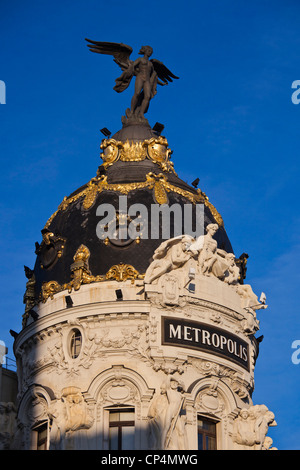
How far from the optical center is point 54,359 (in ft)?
186

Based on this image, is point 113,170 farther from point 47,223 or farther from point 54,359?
point 54,359

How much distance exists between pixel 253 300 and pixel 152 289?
6.11m

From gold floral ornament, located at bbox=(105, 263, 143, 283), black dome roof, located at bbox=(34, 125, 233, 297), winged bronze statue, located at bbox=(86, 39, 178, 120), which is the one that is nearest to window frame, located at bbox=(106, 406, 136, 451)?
gold floral ornament, located at bbox=(105, 263, 143, 283)

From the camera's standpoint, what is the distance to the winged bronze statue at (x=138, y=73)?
2618 inches

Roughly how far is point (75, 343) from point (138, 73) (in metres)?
17.4

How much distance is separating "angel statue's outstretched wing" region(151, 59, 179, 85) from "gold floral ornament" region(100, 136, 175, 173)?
20.2 ft

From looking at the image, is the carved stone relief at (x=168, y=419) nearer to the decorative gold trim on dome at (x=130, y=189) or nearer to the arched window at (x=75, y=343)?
the arched window at (x=75, y=343)

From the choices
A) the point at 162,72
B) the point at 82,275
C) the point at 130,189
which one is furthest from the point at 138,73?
the point at 82,275

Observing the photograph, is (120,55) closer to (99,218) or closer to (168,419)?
(99,218)

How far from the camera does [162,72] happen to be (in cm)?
6831

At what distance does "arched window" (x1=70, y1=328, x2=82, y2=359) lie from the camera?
2231 inches

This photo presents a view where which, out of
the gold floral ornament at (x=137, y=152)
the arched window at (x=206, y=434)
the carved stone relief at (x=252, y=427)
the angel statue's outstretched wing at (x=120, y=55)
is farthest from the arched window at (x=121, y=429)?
the angel statue's outstretched wing at (x=120, y=55)
